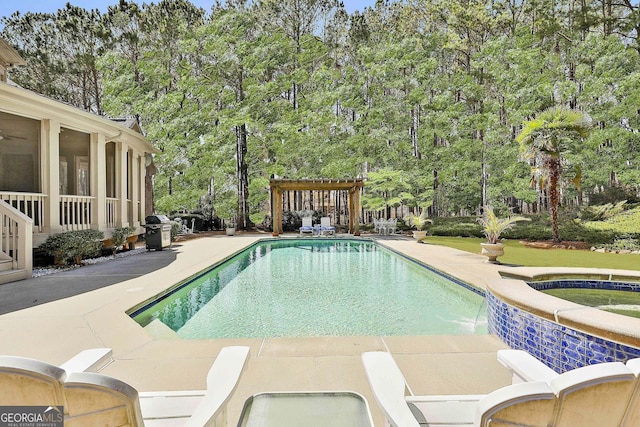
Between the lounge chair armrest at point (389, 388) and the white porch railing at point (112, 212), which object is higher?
the white porch railing at point (112, 212)

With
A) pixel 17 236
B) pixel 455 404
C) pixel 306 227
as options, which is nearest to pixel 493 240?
pixel 455 404

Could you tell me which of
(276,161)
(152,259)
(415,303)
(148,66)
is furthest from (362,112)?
(415,303)

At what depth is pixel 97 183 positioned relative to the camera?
8.50 metres

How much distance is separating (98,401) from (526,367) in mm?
1701

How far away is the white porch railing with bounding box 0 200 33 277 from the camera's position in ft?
18.6

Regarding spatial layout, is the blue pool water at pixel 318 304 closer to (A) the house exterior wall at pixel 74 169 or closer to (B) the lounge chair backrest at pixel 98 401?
(B) the lounge chair backrest at pixel 98 401

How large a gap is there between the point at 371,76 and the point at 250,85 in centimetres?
700

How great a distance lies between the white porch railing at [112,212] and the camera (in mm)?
9234

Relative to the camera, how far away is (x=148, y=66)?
18203 millimetres

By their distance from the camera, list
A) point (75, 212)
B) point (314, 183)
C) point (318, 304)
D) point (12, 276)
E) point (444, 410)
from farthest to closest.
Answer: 1. point (314, 183)
2. point (75, 212)
3. point (12, 276)
4. point (318, 304)
5. point (444, 410)

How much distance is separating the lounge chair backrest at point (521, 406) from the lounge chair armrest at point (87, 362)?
5.14ft

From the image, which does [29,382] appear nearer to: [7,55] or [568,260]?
[568,260]

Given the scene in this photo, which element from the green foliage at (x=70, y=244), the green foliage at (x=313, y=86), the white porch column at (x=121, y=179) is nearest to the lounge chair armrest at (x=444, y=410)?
the green foliage at (x=70, y=244)

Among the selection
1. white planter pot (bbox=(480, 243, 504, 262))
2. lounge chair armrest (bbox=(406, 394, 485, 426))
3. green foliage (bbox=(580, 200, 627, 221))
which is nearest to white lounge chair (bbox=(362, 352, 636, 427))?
lounge chair armrest (bbox=(406, 394, 485, 426))
